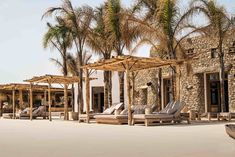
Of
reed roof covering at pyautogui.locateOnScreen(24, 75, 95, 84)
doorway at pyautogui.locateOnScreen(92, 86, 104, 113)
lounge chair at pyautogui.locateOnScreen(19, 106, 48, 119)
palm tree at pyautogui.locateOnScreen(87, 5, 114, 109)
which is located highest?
palm tree at pyautogui.locateOnScreen(87, 5, 114, 109)

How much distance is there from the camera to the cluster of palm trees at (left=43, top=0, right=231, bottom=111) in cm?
1723

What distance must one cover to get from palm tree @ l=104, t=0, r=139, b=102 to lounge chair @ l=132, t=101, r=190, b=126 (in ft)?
14.0

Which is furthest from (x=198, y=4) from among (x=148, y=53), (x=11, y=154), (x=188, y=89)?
(x=11, y=154)

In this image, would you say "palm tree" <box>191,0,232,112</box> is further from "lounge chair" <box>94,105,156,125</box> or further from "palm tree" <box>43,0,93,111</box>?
"palm tree" <box>43,0,93,111</box>

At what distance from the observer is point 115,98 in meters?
29.8

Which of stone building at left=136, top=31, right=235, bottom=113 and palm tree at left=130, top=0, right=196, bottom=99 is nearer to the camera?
palm tree at left=130, top=0, right=196, bottom=99

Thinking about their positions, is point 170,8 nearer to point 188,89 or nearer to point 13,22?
point 188,89

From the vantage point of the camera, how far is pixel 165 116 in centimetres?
1464

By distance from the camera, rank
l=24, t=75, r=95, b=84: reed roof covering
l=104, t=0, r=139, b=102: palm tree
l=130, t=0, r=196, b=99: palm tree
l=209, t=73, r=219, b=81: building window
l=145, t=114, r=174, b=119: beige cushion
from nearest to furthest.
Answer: l=145, t=114, r=174, b=119: beige cushion
l=130, t=0, r=196, b=99: palm tree
l=104, t=0, r=139, b=102: palm tree
l=24, t=75, r=95, b=84: reed roof covering
l=209, t=73, r=219, b=81: building window

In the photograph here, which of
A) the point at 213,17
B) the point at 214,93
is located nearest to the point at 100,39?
the point at 213,17

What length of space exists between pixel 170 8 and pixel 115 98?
13797mm

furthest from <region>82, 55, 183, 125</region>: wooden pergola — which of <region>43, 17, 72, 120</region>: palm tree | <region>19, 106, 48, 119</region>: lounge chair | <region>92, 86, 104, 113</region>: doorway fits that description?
<region>92, 86, 104, 113</region>: doorway

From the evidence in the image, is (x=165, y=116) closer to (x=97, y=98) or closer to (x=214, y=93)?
(x=214, y=93)

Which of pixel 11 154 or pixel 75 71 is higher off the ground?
pixel 75 71
